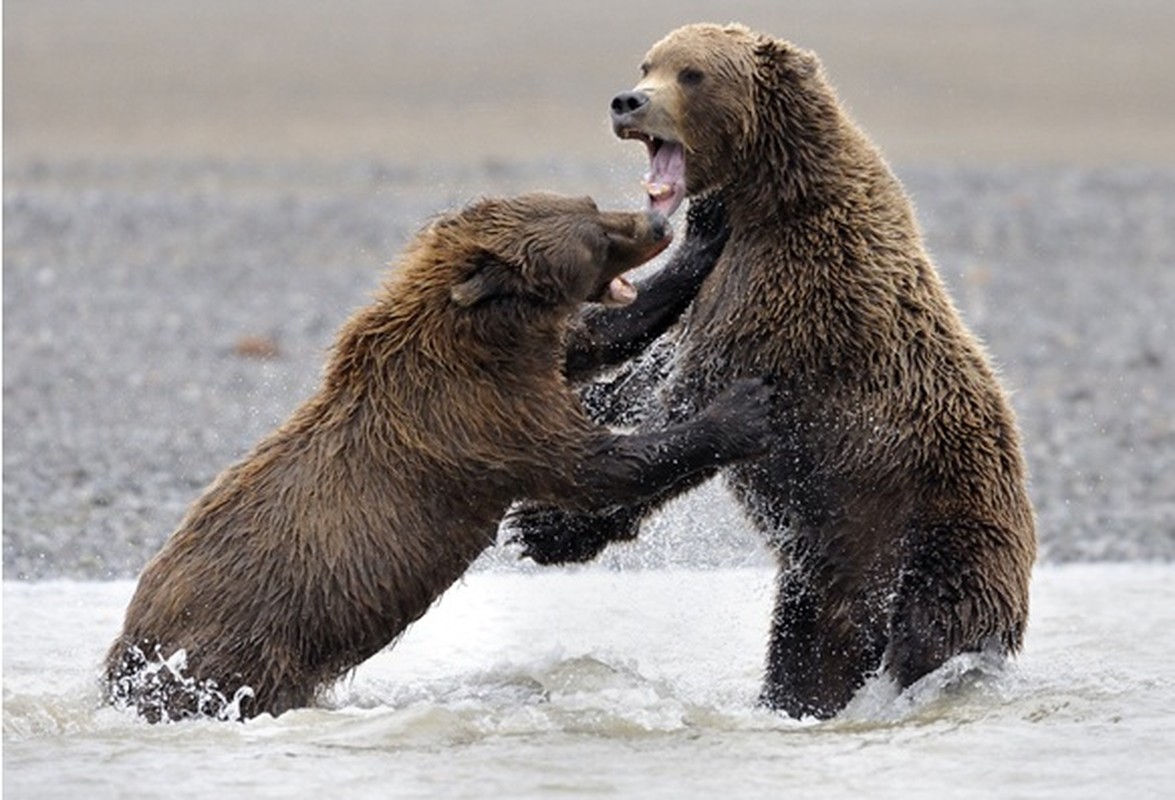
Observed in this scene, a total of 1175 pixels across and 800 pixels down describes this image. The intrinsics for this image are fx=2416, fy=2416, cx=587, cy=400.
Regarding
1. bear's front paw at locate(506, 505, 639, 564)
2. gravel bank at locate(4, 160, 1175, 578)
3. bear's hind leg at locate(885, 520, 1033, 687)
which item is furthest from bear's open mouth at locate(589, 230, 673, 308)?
bear's hind leg at locate(885, 520, 1033, 687)

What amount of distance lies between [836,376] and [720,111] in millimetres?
967

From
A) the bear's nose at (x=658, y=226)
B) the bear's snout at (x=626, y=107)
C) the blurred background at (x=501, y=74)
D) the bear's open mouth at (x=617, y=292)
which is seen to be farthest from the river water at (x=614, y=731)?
the blurred background at (x=501, y=74)

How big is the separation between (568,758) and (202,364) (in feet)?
30.4

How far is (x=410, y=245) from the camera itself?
8.03 m

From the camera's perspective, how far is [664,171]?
820cm

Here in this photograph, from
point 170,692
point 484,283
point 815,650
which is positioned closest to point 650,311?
point 484,283

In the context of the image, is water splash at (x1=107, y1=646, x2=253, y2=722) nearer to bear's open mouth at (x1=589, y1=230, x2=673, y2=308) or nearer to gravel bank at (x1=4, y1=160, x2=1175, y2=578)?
bear's open mouth at (x1=589, y1=230, x2=673, y2=308)

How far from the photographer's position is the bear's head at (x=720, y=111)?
26.5 ft

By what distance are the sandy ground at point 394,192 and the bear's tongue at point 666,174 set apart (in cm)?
135

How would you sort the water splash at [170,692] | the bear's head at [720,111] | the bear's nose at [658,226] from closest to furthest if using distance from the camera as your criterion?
1. the water splash at [170,692]
2. the bear's nose at [658,226]
3. the bear's head at [720,111]

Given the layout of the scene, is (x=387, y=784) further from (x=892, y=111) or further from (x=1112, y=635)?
(x=892, y=111)

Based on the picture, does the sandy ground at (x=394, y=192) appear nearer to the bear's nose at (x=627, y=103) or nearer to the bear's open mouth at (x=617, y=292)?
the bear's open mouth at (x=617, y=292)

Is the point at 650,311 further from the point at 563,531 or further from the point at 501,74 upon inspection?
the point at 501,74

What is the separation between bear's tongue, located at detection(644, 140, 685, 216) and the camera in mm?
8102
